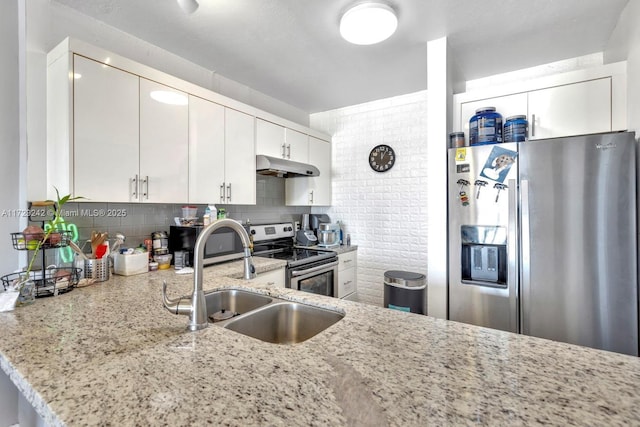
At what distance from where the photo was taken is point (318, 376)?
0.73 metres

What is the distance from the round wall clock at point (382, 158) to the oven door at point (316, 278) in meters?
1.16

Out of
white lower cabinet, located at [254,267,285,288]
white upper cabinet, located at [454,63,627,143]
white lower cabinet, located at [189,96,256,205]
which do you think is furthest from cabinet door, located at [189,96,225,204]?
white upper cabinet, located at [454,63,627,143]

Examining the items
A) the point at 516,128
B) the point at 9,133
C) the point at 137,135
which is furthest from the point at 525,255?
the point at 9,133

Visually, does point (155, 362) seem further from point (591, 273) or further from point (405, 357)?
point (591, 273)

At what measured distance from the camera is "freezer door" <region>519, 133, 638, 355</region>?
5.49 feet

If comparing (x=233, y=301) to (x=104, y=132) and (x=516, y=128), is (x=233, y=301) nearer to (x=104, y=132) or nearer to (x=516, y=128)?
(x=104, y=132)

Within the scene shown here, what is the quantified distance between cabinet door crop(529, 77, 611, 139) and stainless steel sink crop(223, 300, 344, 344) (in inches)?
83.3

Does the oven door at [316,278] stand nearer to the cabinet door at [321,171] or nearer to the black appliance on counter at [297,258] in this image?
the black appliance on counter at [297,258]

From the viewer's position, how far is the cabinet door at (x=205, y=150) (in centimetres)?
214

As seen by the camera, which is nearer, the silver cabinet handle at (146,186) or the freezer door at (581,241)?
the freezer door at (581,241)

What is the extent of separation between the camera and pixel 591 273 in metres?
1.73

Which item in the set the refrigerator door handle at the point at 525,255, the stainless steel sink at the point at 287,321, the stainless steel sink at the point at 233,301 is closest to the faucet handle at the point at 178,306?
the stainless steel sink at the point at 287,321

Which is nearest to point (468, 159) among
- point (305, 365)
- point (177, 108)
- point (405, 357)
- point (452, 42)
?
point (452, 42)

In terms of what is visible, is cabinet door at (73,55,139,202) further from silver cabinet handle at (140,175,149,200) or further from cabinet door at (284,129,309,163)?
cabinet door at (284,129,309,163)
